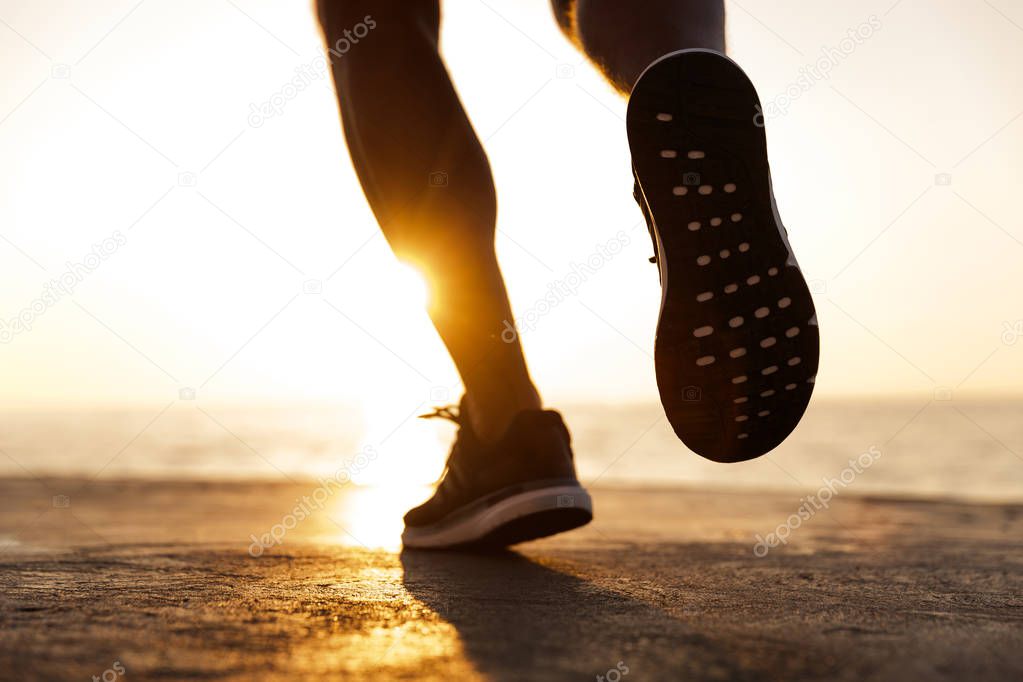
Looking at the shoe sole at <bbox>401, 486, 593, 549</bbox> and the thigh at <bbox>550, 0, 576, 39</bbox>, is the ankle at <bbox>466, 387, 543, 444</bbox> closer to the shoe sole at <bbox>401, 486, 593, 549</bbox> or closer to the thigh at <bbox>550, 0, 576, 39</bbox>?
the shoe sole at <bbox>401, 486, 593, 549</bbox>

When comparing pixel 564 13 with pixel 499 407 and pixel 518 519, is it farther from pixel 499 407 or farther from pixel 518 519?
pixel 518 519

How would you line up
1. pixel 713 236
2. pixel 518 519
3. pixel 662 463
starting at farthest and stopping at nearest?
pixel 662 463 < pixel 518 519 < pixel 713 236

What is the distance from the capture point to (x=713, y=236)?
1229mm

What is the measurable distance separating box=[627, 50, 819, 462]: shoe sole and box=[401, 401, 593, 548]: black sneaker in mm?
393

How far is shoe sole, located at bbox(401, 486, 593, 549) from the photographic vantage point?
5.17 ft

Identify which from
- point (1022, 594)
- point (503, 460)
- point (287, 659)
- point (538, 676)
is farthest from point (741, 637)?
point (503, 460)

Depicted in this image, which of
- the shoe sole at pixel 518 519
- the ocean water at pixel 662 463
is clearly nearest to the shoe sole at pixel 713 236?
the shoe sole at pixel 518 519

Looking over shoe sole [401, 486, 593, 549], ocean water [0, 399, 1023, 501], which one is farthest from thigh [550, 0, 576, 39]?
ocean water [0, 399, 1023, 501]

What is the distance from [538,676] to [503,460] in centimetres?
91

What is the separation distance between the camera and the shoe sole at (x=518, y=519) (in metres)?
1.58

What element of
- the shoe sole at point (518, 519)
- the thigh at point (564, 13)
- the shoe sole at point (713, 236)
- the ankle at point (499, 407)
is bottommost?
the shoe sole at point (518, 519)

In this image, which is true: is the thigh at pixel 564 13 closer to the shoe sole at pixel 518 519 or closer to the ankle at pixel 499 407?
the ankle at pixel 499 407

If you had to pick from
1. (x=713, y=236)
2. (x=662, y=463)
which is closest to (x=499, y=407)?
(x=713, y=236)

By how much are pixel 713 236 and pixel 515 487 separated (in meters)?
0.61
